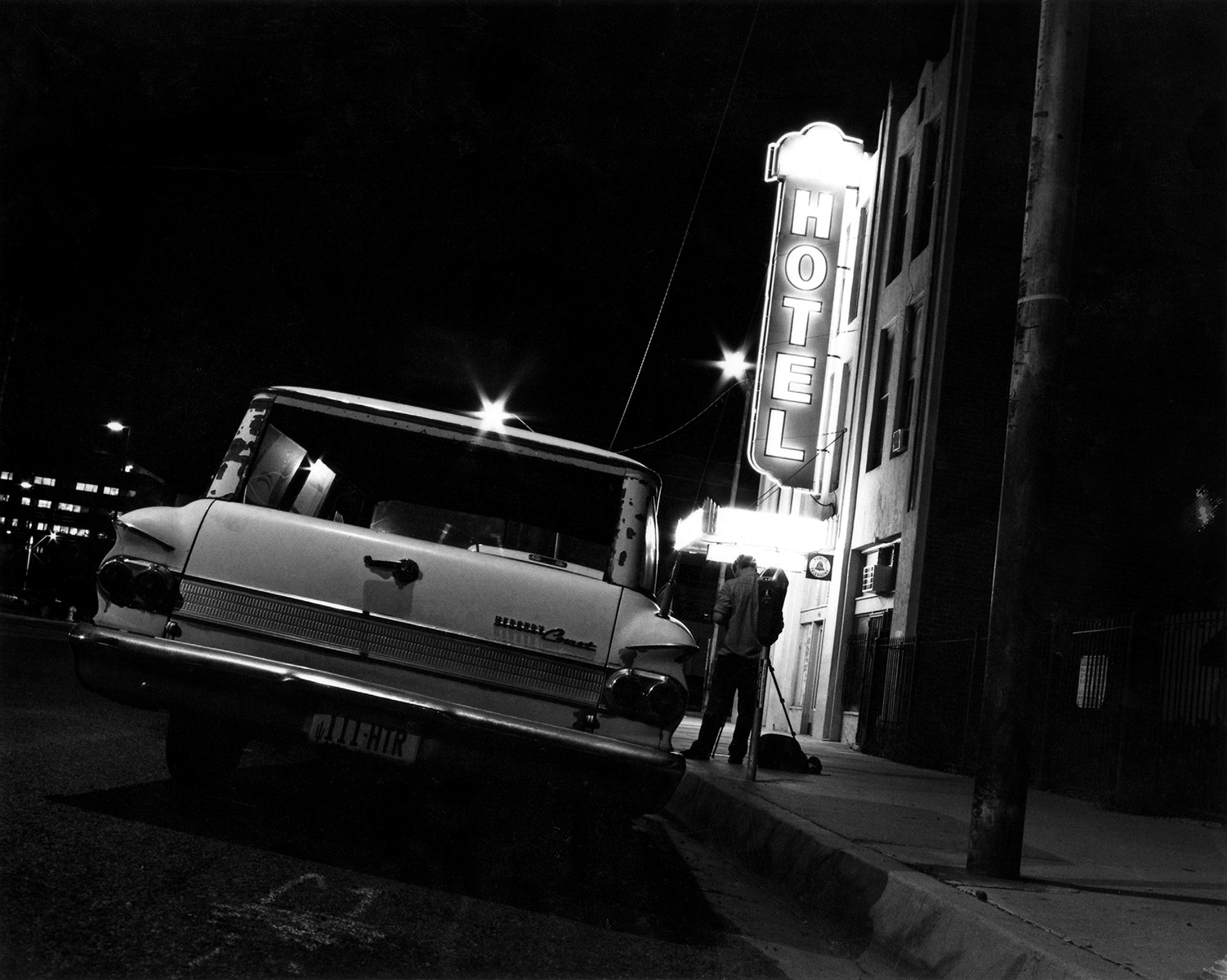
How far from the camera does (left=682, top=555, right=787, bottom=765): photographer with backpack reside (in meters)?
10.6

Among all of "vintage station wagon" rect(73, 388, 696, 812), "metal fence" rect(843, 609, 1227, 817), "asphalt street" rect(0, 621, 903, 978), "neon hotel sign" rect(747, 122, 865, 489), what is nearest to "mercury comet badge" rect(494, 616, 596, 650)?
"vintage station wagon" rect(73, 388, 696, 812)

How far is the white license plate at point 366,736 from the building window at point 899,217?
16.7m

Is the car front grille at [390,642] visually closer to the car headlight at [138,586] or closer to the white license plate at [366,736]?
the car headlight at [138,586]

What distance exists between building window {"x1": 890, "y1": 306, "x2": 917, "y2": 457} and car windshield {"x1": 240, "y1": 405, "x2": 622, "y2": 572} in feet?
40.7

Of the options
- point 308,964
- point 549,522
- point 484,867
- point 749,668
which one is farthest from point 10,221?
point 308,964

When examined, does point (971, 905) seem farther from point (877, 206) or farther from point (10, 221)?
point (877, 206)

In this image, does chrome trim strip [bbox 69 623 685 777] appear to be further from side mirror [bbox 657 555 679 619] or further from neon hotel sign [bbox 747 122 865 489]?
neon hotel sign [bbox 747 122 865 489]

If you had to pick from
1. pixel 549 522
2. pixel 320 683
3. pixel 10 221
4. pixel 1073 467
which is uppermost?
pixel 10 221

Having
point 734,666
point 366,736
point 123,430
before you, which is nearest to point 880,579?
point 734,666

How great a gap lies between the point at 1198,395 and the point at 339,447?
1407cm

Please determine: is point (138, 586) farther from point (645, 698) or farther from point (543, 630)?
point (645, 698)

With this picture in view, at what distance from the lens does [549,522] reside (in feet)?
19.4

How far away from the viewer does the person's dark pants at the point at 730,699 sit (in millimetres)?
10586

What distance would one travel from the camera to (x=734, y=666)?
10.6 meters
